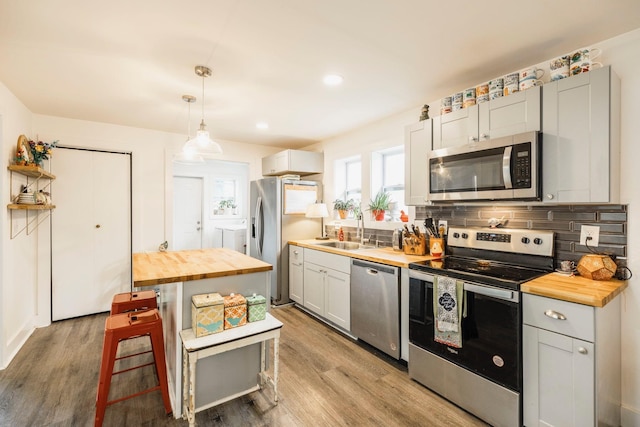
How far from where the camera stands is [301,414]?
6.30 feet

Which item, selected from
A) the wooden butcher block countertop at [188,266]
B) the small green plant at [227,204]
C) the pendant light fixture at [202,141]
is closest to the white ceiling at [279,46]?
the pendant light fixture at [202,141]

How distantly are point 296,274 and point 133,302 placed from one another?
6.38ft

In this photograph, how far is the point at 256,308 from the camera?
2.00m

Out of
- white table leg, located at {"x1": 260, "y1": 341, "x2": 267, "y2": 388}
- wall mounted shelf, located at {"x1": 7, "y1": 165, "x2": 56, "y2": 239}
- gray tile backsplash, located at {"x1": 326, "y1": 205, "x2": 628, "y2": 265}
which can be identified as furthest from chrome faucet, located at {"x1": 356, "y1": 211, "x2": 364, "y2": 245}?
wall mounted shelf, located at {"x1": 7, "y1": 165, "x2": 56, "y2": 239}

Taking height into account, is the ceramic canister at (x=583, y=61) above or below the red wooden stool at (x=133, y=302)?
above

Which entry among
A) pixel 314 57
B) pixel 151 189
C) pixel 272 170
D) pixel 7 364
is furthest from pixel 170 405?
pixel 272 170

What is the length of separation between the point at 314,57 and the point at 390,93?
0.93 m

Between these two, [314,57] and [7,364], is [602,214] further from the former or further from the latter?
[7,364]

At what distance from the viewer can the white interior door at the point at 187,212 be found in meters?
5.86

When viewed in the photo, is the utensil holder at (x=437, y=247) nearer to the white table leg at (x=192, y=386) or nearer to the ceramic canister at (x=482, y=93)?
the ceramic canister at (x=482, y=93)

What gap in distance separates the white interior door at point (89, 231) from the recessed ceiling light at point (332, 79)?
9.42 ft

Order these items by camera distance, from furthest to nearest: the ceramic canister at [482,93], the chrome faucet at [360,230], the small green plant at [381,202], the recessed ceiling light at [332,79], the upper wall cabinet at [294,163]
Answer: the upper wall cabinet at [294,163]
the chrome faucet at [360,230]
the small green plant at [381,202]
the recessed ceiling light at [332,79]
the ceramic canister at [482,93]

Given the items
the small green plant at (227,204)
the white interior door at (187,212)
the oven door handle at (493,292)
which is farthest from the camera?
the small green plant at (227,204)

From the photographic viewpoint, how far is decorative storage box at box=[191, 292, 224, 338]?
1763 millimetres
